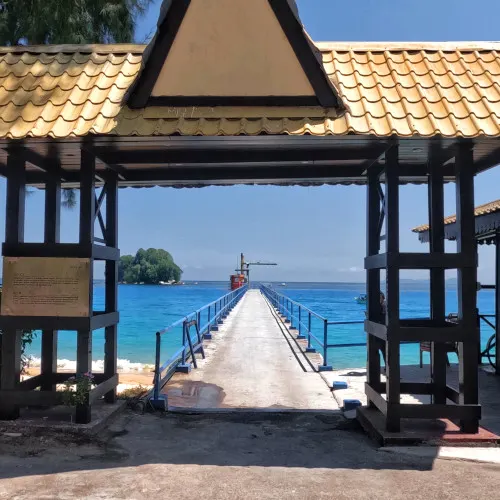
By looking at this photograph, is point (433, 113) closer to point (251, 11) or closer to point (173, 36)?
point (251, 11)

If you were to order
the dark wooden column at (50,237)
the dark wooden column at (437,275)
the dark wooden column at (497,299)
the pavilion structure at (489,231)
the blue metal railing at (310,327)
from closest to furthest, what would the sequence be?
the dark wooden column at (437,275), the dark wooden column at (50,237), the pavilion structure at (489,231), the dark wooden column at (497,299), the blue metal railing at (310,327)

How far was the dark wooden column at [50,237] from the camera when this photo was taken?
23.4ft

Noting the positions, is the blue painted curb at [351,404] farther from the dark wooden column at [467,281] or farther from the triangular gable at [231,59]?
the triangular gable at [231,59]

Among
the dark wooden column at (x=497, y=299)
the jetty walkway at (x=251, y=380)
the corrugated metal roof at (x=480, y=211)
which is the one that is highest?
the corrugated metal roof at (x=480, y=211)

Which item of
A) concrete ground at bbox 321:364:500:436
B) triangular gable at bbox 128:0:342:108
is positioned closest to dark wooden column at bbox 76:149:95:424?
triangular gable at bbox 128:0:342:108

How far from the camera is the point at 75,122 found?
5520mm

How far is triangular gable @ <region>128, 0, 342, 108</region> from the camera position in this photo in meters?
5.54

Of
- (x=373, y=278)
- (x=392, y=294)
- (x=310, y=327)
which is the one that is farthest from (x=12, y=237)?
(x=310, y=327)

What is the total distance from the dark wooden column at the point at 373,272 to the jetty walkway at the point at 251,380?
1.28m

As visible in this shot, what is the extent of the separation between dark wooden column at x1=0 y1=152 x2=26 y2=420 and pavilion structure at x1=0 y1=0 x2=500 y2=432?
0.02 meters

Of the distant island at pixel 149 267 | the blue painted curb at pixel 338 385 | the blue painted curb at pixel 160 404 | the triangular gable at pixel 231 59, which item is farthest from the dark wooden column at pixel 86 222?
the distant island at pixel 149 267

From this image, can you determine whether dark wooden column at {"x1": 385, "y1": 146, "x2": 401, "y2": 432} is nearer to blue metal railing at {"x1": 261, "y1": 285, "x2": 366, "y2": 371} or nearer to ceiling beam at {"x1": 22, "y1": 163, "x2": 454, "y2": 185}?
ceiling beam at {"x1": 22, "y1": 163, "x2": 454, "y2": 185}

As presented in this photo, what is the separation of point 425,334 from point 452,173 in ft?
7.82

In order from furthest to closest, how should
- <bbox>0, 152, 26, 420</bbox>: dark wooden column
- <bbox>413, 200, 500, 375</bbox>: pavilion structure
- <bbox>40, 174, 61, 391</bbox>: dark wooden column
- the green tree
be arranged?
1. the green tree
2. <bbox>413, 200, 500, 375</bbox>: pavilion structure
3. <bbox>40, 174, 61, 391</bbox>: dark wooden column
4. <bbox>0, 152, 26, 420</bbox>: dark wooden column
